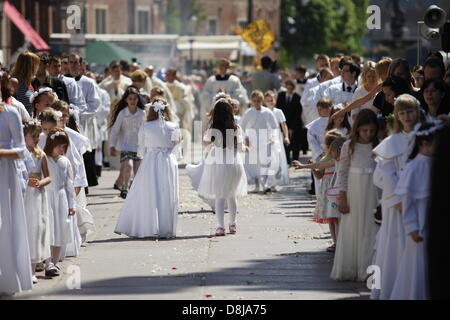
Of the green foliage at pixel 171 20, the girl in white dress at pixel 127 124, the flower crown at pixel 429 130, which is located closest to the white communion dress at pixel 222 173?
the girl in white dress at pixel 127 124

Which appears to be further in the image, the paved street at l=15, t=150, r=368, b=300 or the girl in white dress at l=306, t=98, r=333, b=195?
the girl in white dress at l=306, t=98, r=333, b=195

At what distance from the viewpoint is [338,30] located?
8488cm

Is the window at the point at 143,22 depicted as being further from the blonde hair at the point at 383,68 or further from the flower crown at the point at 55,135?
the flower crown at the point at 55,135

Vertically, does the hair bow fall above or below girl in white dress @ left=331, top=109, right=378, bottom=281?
above

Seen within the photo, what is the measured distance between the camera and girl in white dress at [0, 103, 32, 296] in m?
9.09

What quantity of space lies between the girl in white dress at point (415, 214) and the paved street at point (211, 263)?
99 centimetres

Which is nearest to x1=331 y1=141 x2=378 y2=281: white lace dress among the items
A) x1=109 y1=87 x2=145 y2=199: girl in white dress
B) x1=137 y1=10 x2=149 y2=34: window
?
x1=109 y1=87 x2=145 y2=199: girl in white dress

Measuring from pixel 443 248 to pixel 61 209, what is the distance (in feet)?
19.6

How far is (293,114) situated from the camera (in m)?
23.2

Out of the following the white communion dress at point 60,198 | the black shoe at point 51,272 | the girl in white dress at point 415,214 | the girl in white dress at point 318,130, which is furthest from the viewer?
the girl in white dress at point 318,130

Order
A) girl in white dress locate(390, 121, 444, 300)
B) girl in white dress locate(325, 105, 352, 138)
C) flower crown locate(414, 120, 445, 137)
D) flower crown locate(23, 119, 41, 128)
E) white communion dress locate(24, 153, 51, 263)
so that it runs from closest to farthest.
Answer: flower crown locate(414, 120, 445, 137) < girl in white dress locate(390, 121, 444, 300) < flower crown locate(23, 119, 41, 128) < white communion dress locate(24, 153, 51, 263) < girl in white dress locate(325, 105, 352, 138)

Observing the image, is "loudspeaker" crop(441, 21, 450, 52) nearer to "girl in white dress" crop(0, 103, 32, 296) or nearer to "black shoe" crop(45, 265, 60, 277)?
"black shoe" crop(45, 265, 60, 277)

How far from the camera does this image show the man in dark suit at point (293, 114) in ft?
75.5

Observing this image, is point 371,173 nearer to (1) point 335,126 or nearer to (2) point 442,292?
(1) point 335,126
